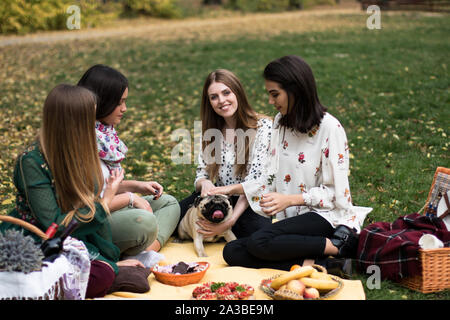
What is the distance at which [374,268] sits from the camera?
3953 millimetres

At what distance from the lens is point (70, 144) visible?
3.31m

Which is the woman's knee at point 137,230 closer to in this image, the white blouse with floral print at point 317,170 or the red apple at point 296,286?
the white blouse with floral print at point 317,170

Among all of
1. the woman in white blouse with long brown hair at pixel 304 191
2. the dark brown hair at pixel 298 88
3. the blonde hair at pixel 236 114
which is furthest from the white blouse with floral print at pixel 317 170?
the blonde hair at pixel 236 114

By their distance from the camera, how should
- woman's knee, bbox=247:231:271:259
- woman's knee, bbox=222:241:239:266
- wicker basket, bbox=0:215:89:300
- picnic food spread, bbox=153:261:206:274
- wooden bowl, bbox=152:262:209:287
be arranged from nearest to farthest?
wicker basket, bbox=0:215:89:300 < wooden bowl, bbox=152:262:209:287 < picnic food spread, bbox=153:261:206:274 < woman's knee, bbox=247:231:271:259 < woman's knee, bbox=222:241:239:266

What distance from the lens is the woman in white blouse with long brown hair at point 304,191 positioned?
4.10m

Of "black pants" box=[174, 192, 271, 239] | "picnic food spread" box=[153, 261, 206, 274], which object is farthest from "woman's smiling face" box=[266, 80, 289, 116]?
"picnic food spread" box=[153, 261, 206, 274]

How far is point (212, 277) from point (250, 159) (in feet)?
4.12

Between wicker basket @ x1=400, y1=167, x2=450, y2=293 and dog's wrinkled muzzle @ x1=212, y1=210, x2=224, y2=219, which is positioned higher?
dog's wrinkled muzzle @ x1=212, y1=210, x2=224, y2=219

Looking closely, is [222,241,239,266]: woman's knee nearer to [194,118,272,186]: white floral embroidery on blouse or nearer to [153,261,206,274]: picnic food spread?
[153,261,206,274]: picnic food spread

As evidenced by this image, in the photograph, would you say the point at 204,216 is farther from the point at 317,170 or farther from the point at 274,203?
the point at 317,170

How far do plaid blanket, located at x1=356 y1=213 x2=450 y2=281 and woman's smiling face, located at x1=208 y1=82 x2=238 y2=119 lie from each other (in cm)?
165

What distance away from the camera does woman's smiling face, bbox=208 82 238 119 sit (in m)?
4.73

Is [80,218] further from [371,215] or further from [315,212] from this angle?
[371,215]
